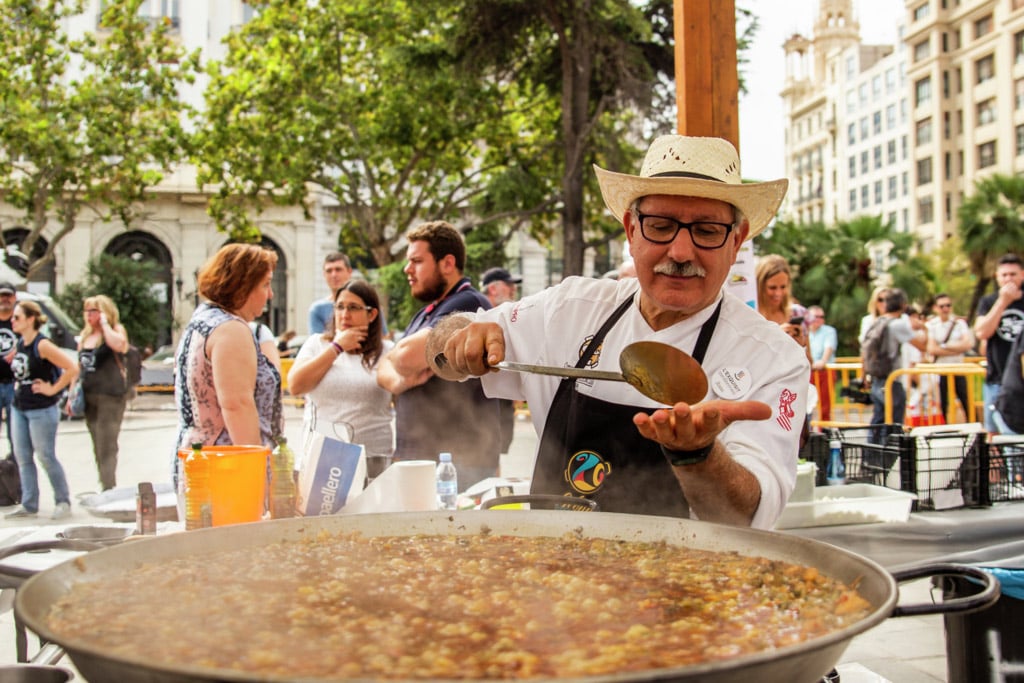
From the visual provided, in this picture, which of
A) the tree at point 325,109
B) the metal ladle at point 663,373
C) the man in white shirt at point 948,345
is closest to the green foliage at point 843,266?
the tree at point 325,109

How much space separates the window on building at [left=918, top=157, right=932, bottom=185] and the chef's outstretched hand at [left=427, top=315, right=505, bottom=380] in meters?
69.4

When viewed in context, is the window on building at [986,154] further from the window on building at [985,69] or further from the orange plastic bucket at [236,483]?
the orange plastic bucket at [236,483]

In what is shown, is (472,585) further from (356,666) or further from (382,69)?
(382,69)

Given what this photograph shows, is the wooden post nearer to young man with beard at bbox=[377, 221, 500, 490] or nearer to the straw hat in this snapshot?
young man with beard at bbox=[377, 221, 500, 490]

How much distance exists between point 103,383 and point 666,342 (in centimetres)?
706

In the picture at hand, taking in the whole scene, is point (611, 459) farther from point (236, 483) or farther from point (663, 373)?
point (236, 483)

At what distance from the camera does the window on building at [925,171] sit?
210 feet

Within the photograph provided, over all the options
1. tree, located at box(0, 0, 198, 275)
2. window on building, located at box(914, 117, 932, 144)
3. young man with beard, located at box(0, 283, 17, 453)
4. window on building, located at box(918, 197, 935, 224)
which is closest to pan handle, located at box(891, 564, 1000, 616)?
young man with beard, located at box(0, 283, 17, 453)

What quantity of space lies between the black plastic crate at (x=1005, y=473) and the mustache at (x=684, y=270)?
7.87 ft

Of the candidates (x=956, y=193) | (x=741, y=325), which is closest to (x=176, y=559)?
(x=741, y=325)

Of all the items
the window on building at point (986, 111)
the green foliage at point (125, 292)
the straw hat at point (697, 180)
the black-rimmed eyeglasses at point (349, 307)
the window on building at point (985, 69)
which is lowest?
the black-rimmed eyeglasses at point (349, 307)

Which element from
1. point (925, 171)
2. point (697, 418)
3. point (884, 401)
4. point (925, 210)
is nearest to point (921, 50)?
point (925, 171)

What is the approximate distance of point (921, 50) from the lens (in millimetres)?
63781

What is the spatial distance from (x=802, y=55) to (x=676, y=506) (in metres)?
107
